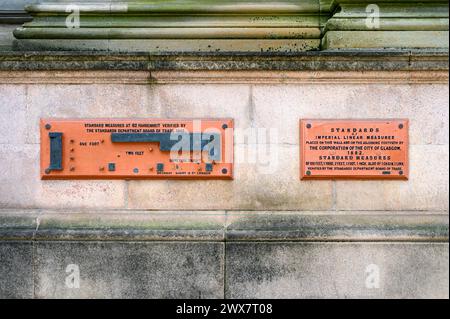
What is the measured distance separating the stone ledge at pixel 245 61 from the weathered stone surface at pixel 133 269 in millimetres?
1922

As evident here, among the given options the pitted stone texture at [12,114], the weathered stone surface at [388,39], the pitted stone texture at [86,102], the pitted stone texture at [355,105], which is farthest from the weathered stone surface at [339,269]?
the pitted stone texture at [12,114]

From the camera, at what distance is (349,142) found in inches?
241

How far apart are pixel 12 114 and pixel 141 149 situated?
151 centimetres

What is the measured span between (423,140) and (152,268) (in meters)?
3.23

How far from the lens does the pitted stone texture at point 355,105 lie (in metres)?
6.15

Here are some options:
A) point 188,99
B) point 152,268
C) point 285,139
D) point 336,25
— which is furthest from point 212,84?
point 152,268

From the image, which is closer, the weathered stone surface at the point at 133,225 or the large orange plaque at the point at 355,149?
the weathered stone surface at the point at 133,225

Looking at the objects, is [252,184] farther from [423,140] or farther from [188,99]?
[423,140]

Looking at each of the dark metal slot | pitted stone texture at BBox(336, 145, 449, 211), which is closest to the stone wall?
pitted stone texture at BBox(336, 145, 449, 211)

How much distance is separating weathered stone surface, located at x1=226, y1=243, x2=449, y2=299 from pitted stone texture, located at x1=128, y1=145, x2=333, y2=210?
500mm

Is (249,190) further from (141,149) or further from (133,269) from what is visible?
(133,269)

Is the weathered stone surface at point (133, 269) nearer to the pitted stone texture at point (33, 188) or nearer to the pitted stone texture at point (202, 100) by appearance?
the pitted stone texture at point (33, 188)

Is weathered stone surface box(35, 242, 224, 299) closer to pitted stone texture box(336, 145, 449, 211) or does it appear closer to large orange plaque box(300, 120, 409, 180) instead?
large orange plaque box(300, 120, 409, 180)

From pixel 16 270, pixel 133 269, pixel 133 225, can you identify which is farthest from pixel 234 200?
pixel 16 270
